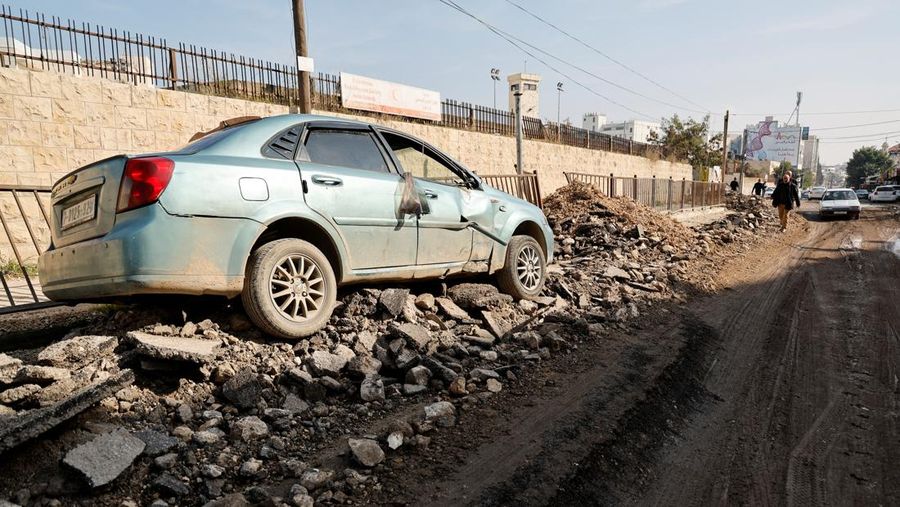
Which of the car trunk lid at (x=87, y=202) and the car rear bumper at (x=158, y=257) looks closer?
the car rear bumper at (x=158, y=257)

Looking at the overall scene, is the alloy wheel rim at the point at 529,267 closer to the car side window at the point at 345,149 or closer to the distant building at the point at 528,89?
the car side window at the point at 345,149

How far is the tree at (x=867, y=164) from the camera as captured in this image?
87.4 meters

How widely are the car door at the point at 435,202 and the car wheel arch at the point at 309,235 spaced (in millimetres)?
804

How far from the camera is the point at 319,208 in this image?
3.74m

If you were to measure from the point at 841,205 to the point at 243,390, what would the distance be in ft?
85.1

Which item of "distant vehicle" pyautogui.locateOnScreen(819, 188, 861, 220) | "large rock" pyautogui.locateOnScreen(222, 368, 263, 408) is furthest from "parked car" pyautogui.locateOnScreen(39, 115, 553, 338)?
"distant vehicle" pyautogui.locateOnScreen(819, 188, 861, 220)

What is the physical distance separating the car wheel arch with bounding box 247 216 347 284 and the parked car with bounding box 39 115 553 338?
11 millimetres

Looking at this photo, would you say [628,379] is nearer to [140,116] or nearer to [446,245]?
[446,245]

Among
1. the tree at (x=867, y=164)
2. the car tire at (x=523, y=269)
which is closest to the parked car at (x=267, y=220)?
A: the car tire at (x=523, y=269)

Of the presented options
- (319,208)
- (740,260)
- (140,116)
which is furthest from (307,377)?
(740,260)

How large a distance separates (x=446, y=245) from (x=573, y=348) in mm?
1470

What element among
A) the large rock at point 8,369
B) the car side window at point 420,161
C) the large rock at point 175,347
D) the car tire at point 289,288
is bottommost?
A: the large rock at point 8,369

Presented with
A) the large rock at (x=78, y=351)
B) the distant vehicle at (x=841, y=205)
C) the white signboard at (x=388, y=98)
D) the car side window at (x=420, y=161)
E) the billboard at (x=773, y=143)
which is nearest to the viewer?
the large rock at (x=78, y=351)

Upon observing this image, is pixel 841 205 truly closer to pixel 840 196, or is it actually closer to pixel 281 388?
pixel 840 196
